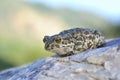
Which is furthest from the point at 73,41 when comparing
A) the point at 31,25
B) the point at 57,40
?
the point at 31,25

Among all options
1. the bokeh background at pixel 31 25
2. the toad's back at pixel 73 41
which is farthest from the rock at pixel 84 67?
the bokeh background at pixel 31 25

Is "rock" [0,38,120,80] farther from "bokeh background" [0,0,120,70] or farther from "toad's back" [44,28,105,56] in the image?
"bokeh background" [0,0,120,70]

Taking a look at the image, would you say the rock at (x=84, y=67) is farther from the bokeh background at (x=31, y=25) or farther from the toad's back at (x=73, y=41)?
the bokeh background at (x=31, y=25)

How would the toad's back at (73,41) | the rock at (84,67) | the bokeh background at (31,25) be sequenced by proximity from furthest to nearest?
the bokeh background at (31,25) → the toad's back at (73,41) → the rock at (84,67)

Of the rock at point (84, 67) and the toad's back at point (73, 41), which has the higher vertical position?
the toad's back at point (73, 41)

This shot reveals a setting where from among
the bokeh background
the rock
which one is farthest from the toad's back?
the bokeh background

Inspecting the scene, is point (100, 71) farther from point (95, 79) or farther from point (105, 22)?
point (105, 22)
